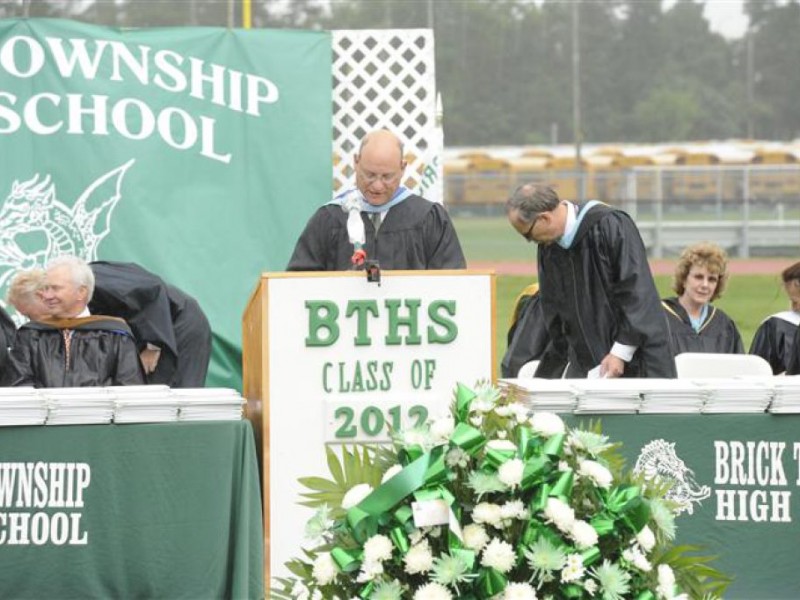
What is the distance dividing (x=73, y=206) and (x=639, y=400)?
5562 mm

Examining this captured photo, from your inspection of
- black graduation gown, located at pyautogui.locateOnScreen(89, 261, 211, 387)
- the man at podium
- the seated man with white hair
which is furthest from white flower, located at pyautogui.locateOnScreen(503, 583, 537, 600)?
black graduation gown, located at pyautogui.locateOnScreen(89, 261, 211, 387)

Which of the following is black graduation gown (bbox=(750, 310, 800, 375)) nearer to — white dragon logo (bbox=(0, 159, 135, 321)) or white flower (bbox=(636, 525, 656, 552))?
white dragon logo (bbox=(0, 159, 135, 321))

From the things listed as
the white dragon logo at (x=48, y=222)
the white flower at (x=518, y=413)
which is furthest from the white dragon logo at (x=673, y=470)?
the white dragon logo at (x=48, y=222)

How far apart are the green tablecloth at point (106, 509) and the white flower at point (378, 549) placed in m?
2.45

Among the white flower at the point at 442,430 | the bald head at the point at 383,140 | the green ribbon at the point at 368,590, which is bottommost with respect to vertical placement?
the green ribbon at the point at 368,590

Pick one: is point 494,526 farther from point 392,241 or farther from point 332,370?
point 392,241

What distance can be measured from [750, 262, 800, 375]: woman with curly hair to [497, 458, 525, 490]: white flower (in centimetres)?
526

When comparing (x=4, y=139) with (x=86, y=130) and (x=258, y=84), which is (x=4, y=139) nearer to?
(x=86, y=130)

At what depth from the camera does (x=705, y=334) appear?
8.40 m

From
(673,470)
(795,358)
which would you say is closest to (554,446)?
(673,470)

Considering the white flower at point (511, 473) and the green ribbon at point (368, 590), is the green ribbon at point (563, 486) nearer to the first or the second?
the white flower at point (511, 473)

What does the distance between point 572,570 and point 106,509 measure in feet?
9.08

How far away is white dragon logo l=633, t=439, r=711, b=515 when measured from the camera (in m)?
5.55

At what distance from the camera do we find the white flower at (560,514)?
3168 millimetres
